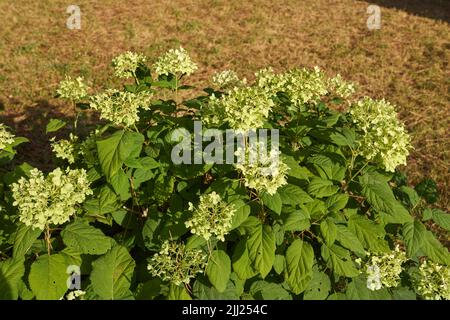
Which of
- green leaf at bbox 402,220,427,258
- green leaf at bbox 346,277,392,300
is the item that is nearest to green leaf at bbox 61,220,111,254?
green leaf at bbox 346,277,392,300

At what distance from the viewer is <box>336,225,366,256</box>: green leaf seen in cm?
283

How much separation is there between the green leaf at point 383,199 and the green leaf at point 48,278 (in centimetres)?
227

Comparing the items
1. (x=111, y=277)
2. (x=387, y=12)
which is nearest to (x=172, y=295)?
(x=111, y=277)

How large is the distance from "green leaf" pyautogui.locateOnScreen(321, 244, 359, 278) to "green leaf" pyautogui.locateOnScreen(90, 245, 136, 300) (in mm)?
1496

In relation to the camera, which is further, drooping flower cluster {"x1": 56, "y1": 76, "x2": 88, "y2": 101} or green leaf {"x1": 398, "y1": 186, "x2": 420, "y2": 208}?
drooping flower cluster {"x1": 56, "y1": 76, "x2": 88, "y2": 101}

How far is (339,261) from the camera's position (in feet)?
9.47

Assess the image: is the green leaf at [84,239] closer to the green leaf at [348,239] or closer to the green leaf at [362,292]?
the green leaf at [348,239]

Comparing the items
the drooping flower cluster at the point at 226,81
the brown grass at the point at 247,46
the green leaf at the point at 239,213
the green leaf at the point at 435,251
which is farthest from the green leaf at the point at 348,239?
the brown grass at the point at 247,46

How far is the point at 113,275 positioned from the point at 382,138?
2237 mm

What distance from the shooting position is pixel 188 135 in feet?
10.4

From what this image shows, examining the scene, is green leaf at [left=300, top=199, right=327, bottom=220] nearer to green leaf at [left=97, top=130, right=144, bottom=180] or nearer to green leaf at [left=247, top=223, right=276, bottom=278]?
green leaf at [left=247, top=223, right=276, bottom=278]

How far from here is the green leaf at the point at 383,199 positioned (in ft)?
9.26
